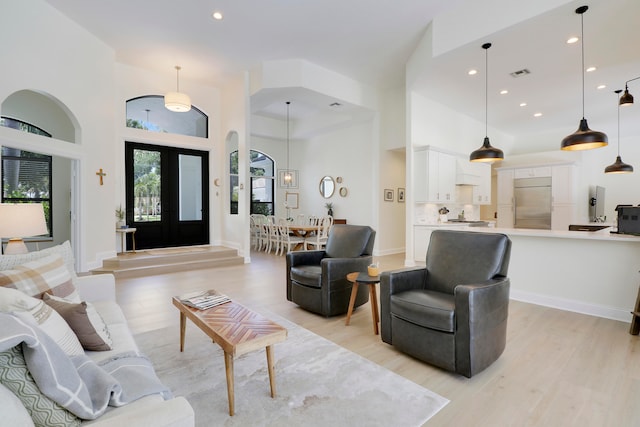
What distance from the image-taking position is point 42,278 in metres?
1.85

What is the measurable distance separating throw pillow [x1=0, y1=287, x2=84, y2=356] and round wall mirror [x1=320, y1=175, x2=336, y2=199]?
315 inches

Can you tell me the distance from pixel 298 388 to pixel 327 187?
7627 mm

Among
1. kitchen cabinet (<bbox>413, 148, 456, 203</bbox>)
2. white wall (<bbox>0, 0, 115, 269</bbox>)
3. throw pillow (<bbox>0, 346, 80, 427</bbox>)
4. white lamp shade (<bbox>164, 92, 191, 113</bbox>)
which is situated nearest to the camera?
throw pillow (<bbox>0, 346, 80, 427</bbox>)

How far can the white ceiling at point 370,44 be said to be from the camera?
4184 mm

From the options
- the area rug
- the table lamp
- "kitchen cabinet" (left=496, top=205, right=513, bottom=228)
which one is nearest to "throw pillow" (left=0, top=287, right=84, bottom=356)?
the area rug

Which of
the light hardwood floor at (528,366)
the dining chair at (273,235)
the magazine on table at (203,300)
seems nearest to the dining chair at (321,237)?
the dining chair at (273,235)

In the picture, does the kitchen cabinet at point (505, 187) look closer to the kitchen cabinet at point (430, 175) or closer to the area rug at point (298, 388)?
the kitchen cabinet at point (430, 175)

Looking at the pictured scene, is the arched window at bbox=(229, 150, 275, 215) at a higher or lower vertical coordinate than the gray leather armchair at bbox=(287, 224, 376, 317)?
higher

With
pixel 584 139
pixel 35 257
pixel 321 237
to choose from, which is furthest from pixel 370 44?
pixel 35 257

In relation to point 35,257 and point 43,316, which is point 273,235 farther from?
point 43,316

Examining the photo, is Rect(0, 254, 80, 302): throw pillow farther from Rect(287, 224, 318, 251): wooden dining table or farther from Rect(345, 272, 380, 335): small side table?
Rect(287, 224, 318, 251): wooden dining table

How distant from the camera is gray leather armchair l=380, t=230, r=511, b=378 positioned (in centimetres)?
215

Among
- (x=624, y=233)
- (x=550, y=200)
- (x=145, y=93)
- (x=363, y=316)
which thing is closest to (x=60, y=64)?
(x=145, y=93)

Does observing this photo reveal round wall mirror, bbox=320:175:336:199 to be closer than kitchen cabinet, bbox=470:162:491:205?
No
